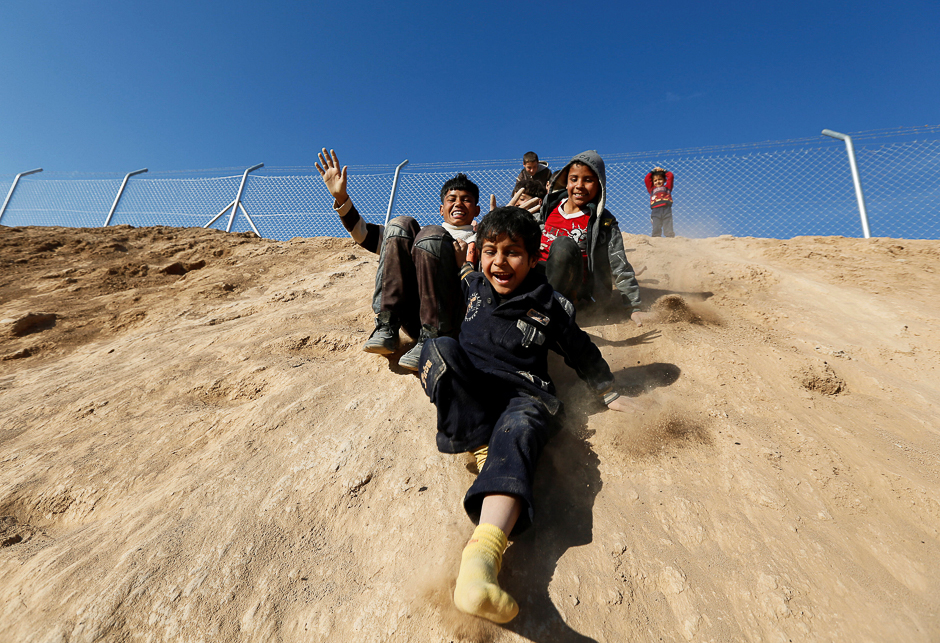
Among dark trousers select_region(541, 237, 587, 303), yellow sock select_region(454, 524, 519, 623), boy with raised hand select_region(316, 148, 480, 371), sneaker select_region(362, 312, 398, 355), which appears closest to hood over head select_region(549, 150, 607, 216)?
dark trousers select_region(541, 237, 587, 303)

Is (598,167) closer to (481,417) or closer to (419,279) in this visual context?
(419,279)

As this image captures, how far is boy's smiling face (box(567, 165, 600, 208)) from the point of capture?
266 centimetres

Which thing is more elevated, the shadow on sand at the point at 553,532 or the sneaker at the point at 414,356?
the sneaker at the point at 414,356

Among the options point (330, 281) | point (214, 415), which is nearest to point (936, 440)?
point (214, 415)

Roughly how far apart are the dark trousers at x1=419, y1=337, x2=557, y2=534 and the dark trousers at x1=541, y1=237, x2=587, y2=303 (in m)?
0.95

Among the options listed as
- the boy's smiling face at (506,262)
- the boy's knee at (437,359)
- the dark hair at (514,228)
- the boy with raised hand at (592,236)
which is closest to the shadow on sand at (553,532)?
the boy's knee at (437,359)

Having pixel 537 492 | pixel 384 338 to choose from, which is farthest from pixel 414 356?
pixel 537 492

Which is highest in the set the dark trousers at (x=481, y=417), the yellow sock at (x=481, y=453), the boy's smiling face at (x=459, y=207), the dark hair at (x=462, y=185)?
the dark hair at (x=462, y=185)

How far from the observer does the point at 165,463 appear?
1851 mm

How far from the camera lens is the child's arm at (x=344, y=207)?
7.56 ft

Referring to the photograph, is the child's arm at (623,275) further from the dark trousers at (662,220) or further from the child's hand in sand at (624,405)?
the dark trousers at (662,220)

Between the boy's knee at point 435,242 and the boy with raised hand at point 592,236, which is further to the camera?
the boy with raised hand at point 592,236

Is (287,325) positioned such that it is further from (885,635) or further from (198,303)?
(885,635)

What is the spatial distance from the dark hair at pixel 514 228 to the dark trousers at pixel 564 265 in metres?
0.54
